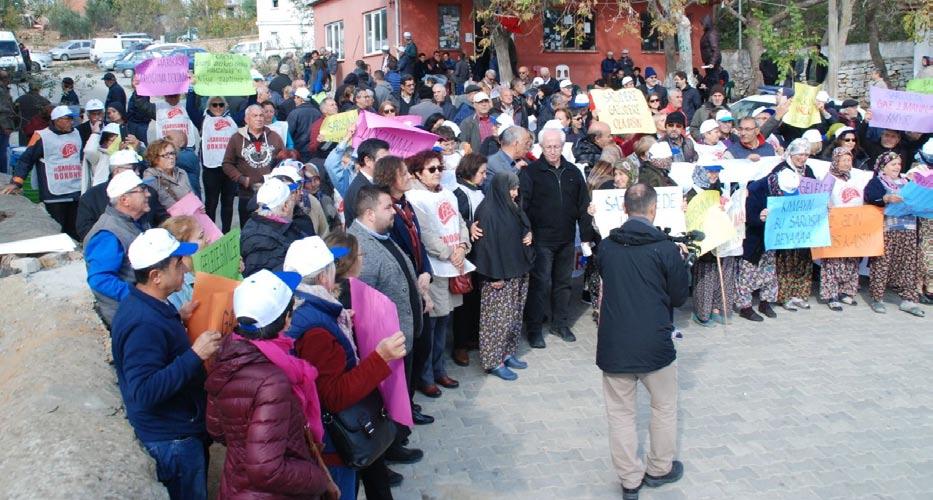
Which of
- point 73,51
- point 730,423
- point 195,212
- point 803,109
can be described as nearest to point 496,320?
point 730,423

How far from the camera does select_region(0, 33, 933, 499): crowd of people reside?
377 centimetres

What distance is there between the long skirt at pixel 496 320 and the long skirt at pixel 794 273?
363cm

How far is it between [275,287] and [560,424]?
3529 mm

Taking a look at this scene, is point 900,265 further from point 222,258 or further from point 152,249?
point 152,249

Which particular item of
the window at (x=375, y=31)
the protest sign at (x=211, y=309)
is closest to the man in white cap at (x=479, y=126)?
the protest sign at (x=211, y=309)

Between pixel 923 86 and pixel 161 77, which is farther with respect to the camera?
pixel 923 86

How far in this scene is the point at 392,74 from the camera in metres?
20.2

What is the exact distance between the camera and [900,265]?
380 inches

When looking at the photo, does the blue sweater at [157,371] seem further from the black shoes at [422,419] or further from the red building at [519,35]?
the red building at [519,35]

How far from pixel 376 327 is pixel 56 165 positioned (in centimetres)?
646

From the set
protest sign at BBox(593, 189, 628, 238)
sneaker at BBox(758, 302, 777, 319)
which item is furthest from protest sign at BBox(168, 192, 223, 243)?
sneaker at BBox(758, 302, 777, 319)

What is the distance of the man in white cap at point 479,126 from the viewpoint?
443 inches

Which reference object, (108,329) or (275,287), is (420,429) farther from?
(275,287)

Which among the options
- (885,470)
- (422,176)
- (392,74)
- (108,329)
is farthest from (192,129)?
(392,74)
